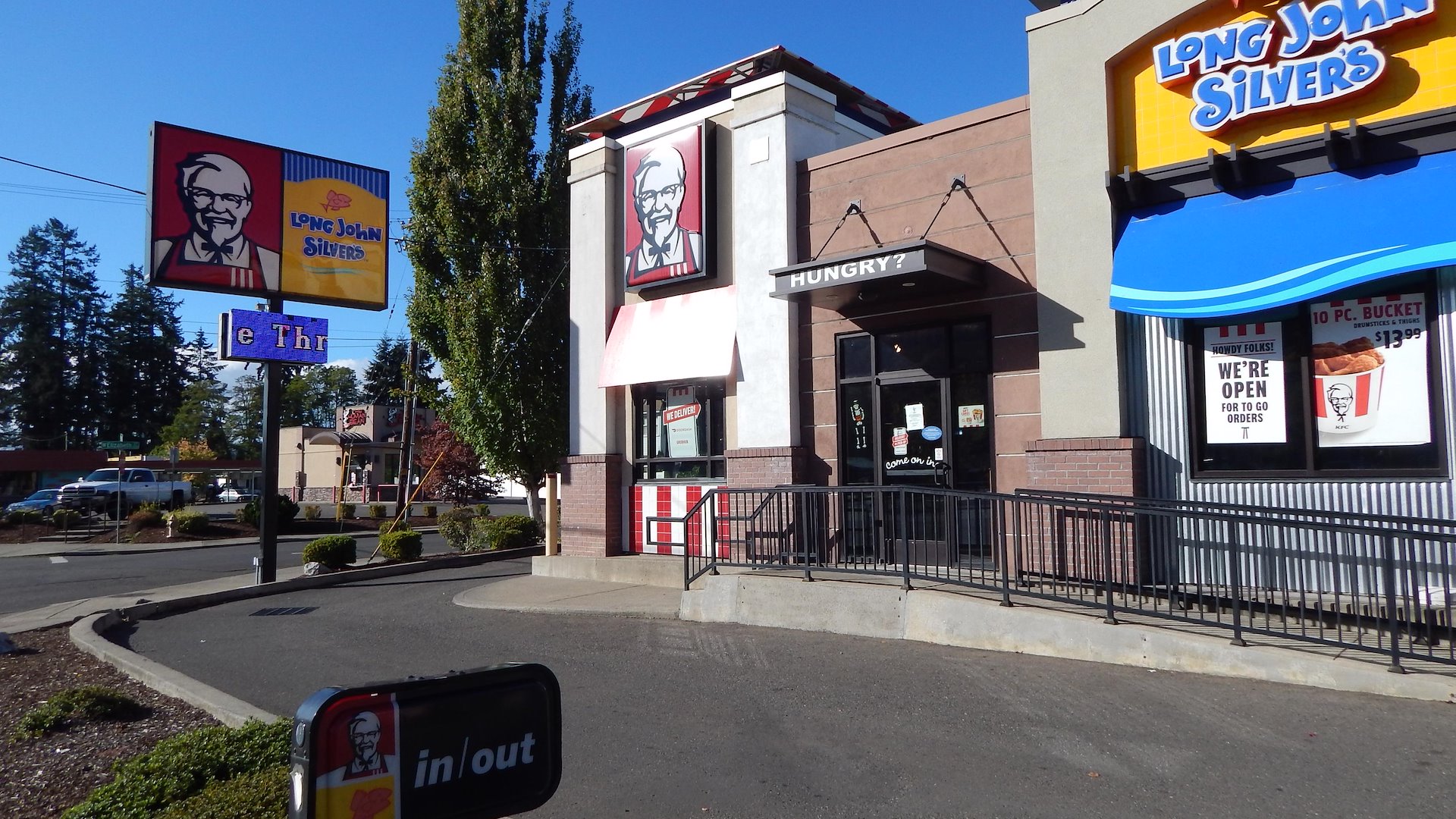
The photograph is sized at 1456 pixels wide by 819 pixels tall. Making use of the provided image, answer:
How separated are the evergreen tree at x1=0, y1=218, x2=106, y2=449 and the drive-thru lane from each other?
8320cm

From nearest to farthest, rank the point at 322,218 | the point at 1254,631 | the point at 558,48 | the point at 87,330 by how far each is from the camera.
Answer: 1. the point at 1254,631
2. the point at 322,218
3. the point at 558,48
4. the point at 87,330

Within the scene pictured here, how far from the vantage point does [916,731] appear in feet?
20.1

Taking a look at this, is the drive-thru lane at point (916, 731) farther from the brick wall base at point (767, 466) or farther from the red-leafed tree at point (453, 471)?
the red-leafed tree at point (453, 471)

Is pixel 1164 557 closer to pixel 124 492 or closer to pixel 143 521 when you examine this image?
pixel 143 521

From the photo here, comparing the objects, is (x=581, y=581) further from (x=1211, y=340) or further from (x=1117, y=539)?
(x=1211, y=340)

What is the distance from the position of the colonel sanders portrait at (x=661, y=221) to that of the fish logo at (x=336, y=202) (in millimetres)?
6105

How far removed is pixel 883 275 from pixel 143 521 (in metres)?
28.0

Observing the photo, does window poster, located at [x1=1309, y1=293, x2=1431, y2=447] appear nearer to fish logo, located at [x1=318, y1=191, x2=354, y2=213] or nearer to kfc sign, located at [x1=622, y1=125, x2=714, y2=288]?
kfc sign, located at [x1=622, y1=125, x2=714, y2=288]

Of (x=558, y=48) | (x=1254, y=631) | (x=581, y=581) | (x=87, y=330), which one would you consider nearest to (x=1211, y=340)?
(x=1254, y=631)

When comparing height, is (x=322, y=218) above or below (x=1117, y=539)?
above

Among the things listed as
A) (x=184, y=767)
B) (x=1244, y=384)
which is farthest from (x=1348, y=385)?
(x=184, y=767)

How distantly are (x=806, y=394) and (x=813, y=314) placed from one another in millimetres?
1063

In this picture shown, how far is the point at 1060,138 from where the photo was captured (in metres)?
10.5

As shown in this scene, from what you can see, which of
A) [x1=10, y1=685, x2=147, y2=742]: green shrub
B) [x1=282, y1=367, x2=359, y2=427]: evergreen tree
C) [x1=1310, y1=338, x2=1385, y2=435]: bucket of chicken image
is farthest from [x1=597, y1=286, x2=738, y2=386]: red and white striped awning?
[x1=282, y1=367, x2=359, y2=427]: evergreen tree
